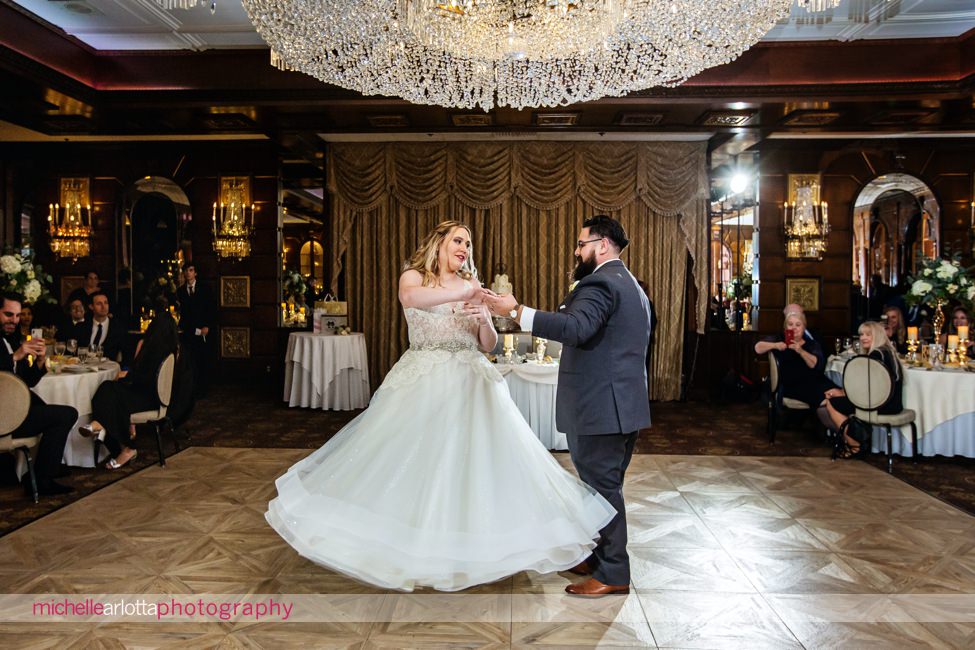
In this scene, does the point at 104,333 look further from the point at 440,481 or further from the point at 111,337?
the point at 440,481

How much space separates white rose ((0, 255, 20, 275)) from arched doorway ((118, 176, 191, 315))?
4330mm

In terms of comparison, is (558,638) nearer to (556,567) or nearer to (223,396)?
(556,567)

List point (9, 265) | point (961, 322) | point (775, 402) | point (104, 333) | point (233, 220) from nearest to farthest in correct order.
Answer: point (9, 265), point (775, 402), point (961, 322), point (104, 333), point (233, 220)

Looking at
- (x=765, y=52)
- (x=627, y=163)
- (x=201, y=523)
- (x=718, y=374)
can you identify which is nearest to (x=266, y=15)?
(x=201, y=523)

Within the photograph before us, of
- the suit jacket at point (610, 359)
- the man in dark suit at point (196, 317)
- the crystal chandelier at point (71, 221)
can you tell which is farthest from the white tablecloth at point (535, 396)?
the crystal chandelier at point (71, 221)

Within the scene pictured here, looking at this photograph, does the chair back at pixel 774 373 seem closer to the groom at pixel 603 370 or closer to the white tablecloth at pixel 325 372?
the groom at pixel 603 370

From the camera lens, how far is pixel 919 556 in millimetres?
3564

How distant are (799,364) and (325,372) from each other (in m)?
5.14

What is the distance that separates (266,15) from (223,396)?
6041mm

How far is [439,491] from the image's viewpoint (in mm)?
2889

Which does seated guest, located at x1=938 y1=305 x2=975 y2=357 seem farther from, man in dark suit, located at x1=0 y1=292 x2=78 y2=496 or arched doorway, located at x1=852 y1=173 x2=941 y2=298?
man in dark suit, located at x1=0 y1=292 x2=78 y2=496

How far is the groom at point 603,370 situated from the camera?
9.37 feet

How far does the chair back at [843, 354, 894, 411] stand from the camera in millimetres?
5445

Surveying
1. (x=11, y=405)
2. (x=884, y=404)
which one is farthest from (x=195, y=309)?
(x=884, y=404)
